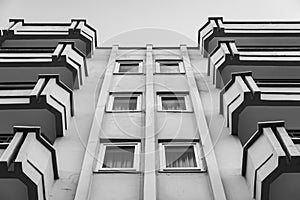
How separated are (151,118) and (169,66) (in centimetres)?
536

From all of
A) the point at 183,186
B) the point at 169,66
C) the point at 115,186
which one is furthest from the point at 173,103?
the point at 115,186

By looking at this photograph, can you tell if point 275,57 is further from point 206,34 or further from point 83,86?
point 83,86

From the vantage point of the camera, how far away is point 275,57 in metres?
15.5

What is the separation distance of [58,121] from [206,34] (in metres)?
8.49

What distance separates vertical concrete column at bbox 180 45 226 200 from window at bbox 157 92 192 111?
0.22m

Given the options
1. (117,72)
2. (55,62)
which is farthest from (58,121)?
(117,72)

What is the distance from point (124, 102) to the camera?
49.6ft

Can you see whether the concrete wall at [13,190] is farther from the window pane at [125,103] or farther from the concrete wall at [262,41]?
the concrete wall at [262,41]

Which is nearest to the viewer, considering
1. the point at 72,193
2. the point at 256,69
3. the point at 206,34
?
the point at 72,193

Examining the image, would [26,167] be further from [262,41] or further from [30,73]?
[262,41]

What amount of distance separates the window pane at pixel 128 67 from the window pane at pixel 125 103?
272 centimetres

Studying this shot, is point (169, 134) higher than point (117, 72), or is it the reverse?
point (117, 72)

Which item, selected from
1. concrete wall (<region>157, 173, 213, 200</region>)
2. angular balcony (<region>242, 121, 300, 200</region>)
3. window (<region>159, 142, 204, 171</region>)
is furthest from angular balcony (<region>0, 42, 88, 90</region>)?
angular balcony (<region>242, 121, 300, 200</region>)

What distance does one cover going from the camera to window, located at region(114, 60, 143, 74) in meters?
17.7
